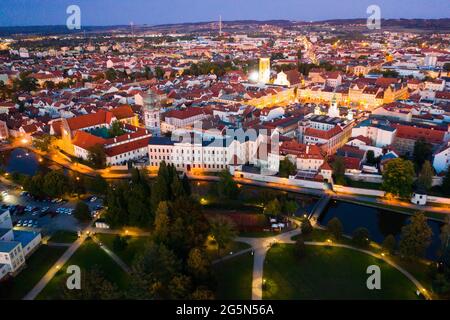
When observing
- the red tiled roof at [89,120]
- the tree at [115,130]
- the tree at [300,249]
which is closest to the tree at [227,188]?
the tree at [300,249]

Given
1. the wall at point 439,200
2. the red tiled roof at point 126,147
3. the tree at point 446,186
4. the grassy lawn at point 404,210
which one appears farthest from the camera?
the red tiled roof at point 126,147

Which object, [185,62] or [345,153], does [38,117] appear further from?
[185,62]

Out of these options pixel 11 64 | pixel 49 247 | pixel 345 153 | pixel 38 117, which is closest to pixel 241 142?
pixel 345 153

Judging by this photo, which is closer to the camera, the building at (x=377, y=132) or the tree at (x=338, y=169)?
the tree at (x=338, y=169)

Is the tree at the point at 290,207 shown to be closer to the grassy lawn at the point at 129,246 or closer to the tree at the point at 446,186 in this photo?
the grassy lawn at the point at 129,246

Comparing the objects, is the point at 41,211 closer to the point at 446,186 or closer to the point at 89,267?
the point at 89,267

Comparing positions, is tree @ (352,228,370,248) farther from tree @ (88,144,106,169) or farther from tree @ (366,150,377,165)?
tree @ (88,144,106,169)
